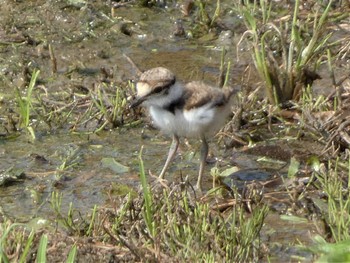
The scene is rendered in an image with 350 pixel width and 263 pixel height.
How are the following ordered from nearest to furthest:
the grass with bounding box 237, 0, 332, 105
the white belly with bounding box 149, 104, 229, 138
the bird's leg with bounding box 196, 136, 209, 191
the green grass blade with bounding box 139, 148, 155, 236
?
the green grass blade with bounding box 139, 148, 155, 236 < the white belly with bounding box 149, 104, 229, 138 < the bird's leg with bounding box 196, 136, 209, 191 < the grass with bounding box 237, 0, 332, 105

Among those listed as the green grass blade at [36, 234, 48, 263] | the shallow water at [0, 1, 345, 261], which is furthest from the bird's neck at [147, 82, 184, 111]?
the green grass blade at [36, 234, 48, 263]

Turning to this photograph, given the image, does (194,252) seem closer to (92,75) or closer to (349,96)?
(349,96)

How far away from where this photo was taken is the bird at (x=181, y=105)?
19.3ft

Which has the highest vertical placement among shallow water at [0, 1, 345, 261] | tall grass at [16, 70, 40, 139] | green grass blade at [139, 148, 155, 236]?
green grass blade at [139, 148, 155, 236]

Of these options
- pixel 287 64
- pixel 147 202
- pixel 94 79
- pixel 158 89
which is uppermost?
pixel 147 202

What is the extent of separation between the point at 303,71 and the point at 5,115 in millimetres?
1985

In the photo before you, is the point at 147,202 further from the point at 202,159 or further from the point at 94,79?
the point at 94,79

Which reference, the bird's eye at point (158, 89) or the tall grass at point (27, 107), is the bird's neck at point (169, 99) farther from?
the tall grass at point (27, 107)

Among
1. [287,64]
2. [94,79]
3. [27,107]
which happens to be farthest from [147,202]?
[94,79]

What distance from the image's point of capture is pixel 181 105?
592 cm

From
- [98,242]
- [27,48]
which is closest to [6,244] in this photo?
[98,242]

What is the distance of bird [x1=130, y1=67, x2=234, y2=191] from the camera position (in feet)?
19.3

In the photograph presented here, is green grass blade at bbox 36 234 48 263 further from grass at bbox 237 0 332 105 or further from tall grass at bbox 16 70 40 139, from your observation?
grass at bbox 237 0 332 105

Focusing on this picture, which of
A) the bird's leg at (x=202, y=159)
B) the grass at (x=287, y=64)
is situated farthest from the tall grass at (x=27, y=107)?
the grass at (x=287, y=64)
